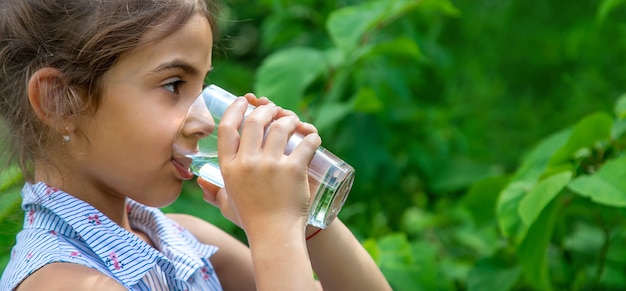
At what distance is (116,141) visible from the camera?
115 centimetres

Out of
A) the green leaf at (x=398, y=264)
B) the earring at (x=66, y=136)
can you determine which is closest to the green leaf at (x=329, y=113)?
the green leaf at (x=398, y=264)

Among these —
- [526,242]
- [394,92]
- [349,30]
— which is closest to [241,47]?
[394,92]

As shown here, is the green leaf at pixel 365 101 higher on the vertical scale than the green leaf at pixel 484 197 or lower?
higher

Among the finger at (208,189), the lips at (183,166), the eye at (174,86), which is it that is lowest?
the finger at (208,189)

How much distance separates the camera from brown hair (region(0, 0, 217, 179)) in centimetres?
115

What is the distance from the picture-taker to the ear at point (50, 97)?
117 cm

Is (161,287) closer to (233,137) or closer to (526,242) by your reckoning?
(233,137)

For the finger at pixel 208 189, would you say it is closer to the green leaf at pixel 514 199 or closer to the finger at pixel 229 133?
the finger at pixel 229 133

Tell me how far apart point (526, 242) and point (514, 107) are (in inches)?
70.5

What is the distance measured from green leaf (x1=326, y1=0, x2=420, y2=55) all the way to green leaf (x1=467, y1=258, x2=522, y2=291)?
1.84 ft

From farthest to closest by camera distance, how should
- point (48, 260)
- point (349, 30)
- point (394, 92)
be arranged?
point (394, 92), point (349, 30), point (48, 260)

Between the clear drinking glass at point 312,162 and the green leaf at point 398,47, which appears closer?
the clear drinking glass at point 312,162

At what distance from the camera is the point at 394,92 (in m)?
2.38

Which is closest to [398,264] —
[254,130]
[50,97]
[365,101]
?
[365,101]
